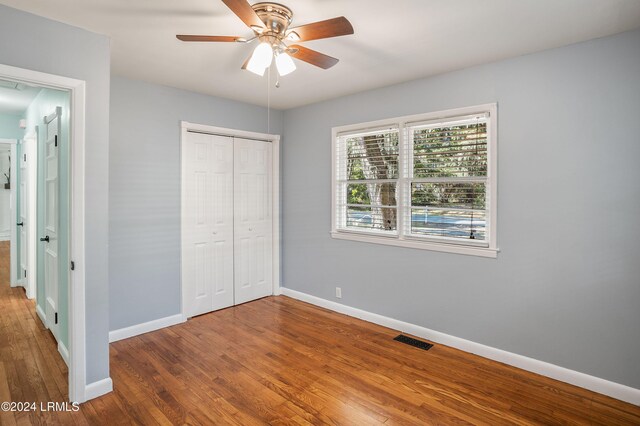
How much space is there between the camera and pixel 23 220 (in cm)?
475

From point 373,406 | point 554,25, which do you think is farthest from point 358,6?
point 373,406

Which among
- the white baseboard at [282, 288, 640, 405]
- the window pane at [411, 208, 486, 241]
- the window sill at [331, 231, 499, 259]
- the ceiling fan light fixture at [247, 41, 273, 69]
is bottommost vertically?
the white baseboard at [282, 288, 640, 405]

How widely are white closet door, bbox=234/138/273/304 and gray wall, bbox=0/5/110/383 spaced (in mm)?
1943

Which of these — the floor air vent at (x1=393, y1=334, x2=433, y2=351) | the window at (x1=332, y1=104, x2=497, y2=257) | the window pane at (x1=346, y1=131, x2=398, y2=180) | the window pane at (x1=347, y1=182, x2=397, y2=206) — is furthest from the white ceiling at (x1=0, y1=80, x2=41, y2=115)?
the floor air vent at (x1=393, y1=334, x2=433, y2=351)

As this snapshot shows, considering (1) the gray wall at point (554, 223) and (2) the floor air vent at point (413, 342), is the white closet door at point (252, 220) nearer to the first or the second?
(1) the gray wall at point (554, 223)

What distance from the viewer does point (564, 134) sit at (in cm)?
260

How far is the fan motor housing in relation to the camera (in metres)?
1.93

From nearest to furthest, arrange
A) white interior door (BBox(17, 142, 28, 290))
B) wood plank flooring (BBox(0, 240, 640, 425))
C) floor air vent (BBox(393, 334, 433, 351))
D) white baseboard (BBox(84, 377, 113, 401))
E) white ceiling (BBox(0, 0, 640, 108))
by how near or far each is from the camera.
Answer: white ceiling (BBox(0, 0, 640, 108)) → wood plank flooring (BBox(0, 240, 640, 425)) → white baseboard (BBox(84, 377, 113, 401)) → floor air vent (BBox(393, 334, 433, 351)) → white interior door (BBox(17, 142, 28, 290))

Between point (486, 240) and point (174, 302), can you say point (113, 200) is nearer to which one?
point (174, 302)

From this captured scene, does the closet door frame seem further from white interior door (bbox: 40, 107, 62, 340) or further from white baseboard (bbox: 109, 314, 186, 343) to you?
white interior door (bbox: 40, 107, 62, 340)

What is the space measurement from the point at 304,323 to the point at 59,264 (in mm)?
2312

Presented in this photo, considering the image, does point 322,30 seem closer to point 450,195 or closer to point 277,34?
point 277,34

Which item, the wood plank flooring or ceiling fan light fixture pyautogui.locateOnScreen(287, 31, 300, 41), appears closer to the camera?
ceiling fan light fixture pyautogui.locateOnScreen(287, 31, 300, 41)

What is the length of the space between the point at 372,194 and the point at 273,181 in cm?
150
